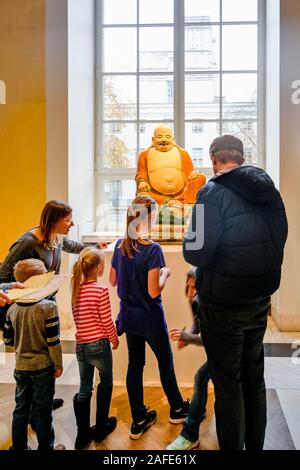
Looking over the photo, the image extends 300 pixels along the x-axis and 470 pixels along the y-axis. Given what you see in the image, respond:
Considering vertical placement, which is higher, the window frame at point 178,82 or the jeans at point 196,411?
the window frame at point 178,82

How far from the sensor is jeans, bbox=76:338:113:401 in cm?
167

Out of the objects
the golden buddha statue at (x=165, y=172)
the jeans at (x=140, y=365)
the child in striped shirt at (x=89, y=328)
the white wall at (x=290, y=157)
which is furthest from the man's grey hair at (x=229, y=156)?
the white wall at (x=290, y=157)

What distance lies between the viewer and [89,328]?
1645mm

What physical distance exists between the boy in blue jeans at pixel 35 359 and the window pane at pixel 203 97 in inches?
142

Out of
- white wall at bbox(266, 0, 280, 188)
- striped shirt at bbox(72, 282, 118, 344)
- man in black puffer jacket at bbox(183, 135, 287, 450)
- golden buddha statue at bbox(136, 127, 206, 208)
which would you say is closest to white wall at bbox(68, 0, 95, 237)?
golden buddha statue at bbox(136, 127, 206, 208)

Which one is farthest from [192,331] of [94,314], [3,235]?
[3,235]

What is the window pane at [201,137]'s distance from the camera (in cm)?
452

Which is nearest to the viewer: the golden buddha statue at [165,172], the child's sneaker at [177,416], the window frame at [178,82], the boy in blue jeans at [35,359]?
the boy in blue jeans at [35,359]

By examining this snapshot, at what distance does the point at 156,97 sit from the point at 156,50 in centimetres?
56

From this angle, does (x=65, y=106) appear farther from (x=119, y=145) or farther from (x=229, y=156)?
(x=229, y=156)

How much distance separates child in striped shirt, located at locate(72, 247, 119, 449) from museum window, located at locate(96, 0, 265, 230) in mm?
2970

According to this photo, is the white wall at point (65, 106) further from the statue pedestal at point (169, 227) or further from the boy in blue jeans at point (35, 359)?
the boy in blue jeans at point (35, 359)

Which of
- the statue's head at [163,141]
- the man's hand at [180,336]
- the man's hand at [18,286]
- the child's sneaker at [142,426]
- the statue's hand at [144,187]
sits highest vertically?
the statue's head at [163,141]

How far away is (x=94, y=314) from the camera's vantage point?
1.65 metres
